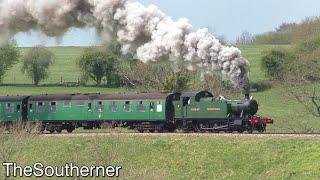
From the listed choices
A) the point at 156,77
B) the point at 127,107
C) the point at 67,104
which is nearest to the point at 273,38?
the point at 156,77

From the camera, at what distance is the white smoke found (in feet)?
118

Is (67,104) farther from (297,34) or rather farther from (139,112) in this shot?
(297,34)

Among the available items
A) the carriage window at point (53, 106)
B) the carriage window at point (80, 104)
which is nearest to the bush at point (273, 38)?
the carriage window at point (53, 106)

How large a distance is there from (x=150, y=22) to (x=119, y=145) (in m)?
8.10

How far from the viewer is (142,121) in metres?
45.4

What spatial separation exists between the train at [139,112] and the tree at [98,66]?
34.2 metres

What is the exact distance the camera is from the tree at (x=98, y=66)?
8538 centimetres

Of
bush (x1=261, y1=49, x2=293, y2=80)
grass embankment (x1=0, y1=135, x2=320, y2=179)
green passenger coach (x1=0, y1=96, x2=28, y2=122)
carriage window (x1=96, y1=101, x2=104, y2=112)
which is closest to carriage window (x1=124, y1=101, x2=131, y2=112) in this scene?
carriage window (x1=96, y1=101, x2=104, y2=112)

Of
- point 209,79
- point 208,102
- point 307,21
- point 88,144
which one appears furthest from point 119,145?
point 307,21

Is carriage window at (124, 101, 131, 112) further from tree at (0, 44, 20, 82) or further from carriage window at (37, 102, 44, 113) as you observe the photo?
tree at (0, 44, 20, 82)

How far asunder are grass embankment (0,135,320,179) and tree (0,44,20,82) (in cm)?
4795

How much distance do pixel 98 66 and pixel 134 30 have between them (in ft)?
165

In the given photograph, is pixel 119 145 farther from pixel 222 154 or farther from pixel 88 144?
pixel 222 154

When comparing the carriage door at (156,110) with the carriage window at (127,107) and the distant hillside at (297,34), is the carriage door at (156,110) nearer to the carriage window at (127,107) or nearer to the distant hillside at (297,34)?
the carriage window at (127,107)
